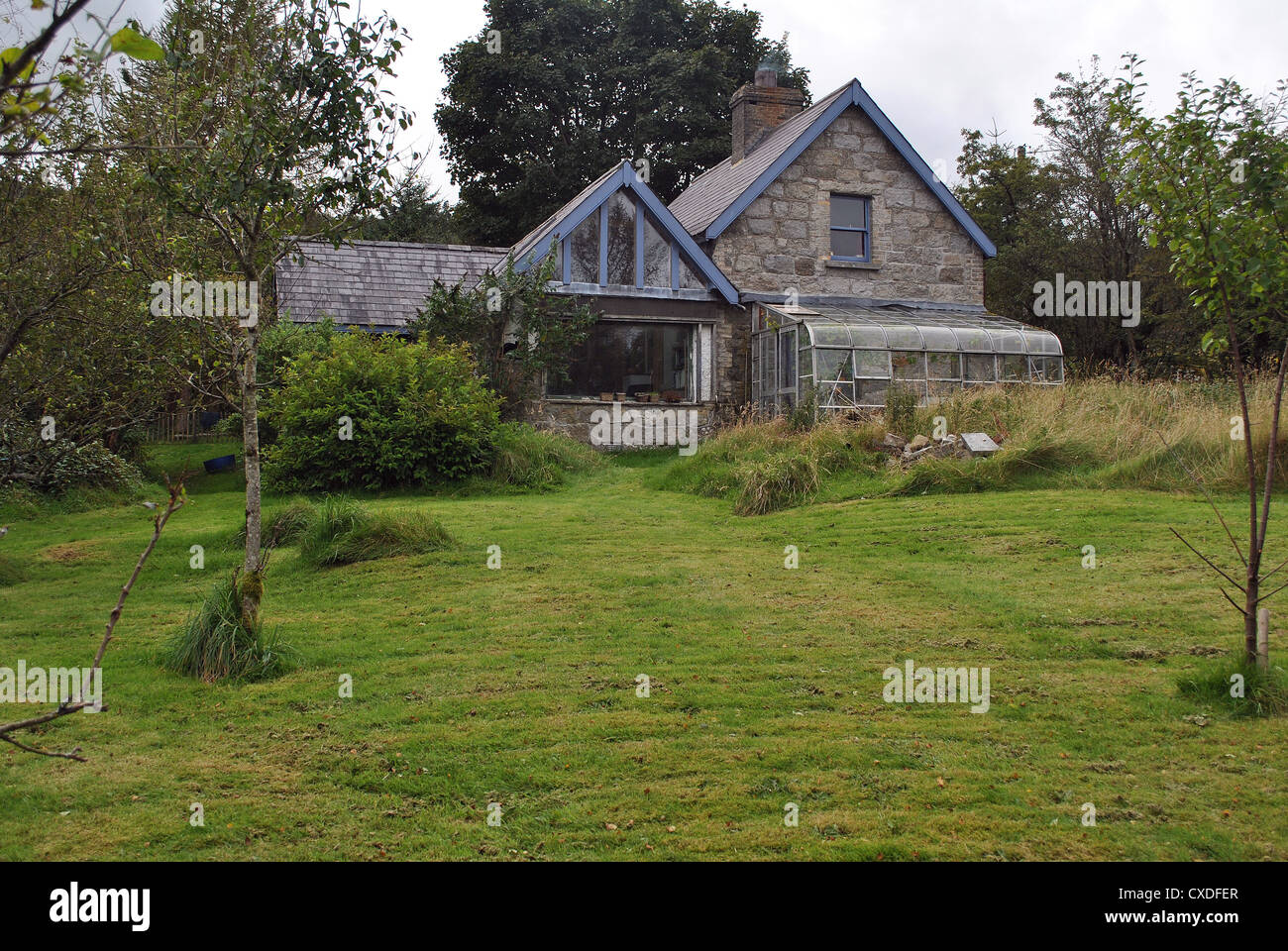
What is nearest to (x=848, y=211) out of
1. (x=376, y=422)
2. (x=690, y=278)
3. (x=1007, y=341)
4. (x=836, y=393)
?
(x=690, y=278)

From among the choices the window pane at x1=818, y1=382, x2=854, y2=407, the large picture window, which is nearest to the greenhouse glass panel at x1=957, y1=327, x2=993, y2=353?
the window pane at x1=818, y1=382, x2=854, y2=407

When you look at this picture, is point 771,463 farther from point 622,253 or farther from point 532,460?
point 622,253

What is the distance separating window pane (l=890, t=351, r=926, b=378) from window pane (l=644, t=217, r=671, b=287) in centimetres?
505

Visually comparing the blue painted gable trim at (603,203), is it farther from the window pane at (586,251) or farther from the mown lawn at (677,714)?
the mown lawn at (677,714)

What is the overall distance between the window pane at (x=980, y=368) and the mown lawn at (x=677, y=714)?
33.9ft

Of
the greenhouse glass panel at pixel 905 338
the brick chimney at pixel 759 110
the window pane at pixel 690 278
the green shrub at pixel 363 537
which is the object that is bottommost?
the green shrub at pixel 363 537

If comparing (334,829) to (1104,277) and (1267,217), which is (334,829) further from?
(1104,277)

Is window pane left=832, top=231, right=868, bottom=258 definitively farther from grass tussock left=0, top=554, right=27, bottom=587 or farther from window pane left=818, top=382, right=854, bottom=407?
grass tussock left=0, top=554, right=27, bottom=587

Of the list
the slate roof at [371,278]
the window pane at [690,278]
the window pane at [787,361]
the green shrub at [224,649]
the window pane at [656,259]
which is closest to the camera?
the green shrub at [224,649]

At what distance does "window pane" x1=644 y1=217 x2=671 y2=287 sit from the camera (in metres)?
22.0

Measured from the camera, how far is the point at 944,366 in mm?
21281

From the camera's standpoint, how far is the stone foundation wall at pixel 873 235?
23.8 meters

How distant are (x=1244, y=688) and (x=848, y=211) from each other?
20.2 m

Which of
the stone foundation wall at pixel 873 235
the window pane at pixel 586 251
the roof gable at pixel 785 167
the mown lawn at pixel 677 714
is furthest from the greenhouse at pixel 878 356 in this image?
the mown lawn at pixel 677 714
